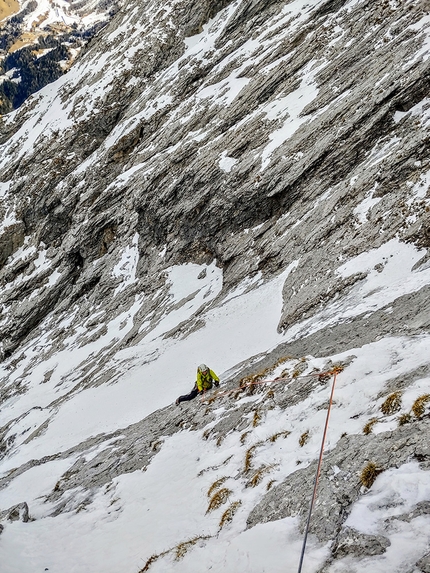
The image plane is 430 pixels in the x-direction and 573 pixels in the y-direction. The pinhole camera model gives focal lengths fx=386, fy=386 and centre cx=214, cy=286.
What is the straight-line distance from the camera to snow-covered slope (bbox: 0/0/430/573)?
7.01 m

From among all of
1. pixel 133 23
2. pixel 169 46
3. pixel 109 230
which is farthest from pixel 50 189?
pixel 133 23

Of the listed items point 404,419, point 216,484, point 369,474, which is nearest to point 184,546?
point 216,484

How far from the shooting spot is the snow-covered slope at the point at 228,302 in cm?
701

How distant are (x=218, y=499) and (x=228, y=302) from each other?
16902 millimetres

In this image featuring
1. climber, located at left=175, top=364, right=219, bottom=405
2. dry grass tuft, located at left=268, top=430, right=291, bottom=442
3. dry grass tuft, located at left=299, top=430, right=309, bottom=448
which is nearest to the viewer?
dry grass tuft, located at left=299, top=430, right=309, bottom=448

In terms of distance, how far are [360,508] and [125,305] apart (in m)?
31.9

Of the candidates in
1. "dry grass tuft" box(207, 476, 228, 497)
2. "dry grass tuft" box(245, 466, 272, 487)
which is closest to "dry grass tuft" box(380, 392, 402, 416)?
"dry grass tuft" box(245, 466, 272, 487)

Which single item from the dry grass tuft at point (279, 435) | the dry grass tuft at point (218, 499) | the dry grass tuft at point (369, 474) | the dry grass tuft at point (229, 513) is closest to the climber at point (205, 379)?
the dry grass tuft at point (279, 435)

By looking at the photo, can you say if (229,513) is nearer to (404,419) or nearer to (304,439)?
(304,439)

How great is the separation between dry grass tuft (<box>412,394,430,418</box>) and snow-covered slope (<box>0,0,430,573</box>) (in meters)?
0.06

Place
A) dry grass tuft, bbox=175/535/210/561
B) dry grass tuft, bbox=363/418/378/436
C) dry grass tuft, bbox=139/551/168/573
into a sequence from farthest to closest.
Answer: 1. dry grass tuft, bbox=139/551/168/573
2. dry grass tuft, bbox=363/418/378/436
3. dry grass tuft, bbox=175/535/210/561

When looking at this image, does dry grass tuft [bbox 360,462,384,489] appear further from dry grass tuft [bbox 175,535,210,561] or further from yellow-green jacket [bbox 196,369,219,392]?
yellow-green jacket [bbox 196,369,219,392]

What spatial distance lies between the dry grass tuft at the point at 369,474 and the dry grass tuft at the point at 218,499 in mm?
3190

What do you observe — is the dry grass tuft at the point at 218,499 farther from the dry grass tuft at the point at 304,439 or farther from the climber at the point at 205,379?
the climber at the point at 205,379
